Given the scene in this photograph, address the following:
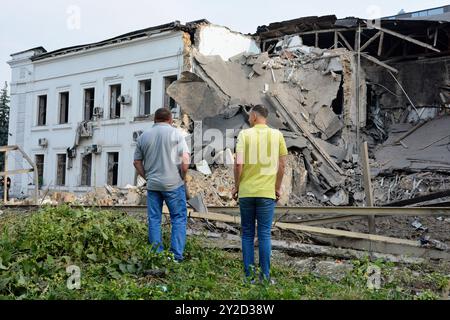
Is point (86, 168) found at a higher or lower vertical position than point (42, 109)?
lower

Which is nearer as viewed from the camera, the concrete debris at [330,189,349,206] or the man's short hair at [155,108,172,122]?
the man's short hair at [155,108,172,122]

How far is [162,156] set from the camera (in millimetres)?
5508

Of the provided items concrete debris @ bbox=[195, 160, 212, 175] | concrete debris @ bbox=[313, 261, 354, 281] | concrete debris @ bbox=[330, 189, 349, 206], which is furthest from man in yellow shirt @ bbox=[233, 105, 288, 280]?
concrete debris @ bbox=[330, 189, 349, 206]

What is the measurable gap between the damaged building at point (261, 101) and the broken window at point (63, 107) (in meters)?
0.06

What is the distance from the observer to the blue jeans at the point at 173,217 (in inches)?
212

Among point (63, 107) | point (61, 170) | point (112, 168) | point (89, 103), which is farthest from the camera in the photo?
point (63, 107)

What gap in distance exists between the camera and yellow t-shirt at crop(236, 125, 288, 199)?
4.73 meters

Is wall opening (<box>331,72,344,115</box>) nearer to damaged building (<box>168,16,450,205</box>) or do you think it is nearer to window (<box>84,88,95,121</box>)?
damaged building (<box>168,16,450,205</box>)

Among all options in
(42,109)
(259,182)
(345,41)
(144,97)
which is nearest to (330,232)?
(259,182)

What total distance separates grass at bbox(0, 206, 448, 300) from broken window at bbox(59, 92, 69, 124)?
21.5m

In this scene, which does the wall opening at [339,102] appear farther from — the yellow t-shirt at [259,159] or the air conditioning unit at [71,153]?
the yellow t-shirt at [259,159]

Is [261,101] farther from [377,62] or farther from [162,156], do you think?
[162,156]

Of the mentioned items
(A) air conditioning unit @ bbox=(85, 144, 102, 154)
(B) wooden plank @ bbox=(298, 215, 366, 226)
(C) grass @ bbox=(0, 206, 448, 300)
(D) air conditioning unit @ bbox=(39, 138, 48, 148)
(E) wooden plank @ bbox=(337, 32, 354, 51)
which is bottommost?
(C) grass @ bbox=(0, 206, 448, 300)

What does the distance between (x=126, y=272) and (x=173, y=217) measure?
3.21ft
